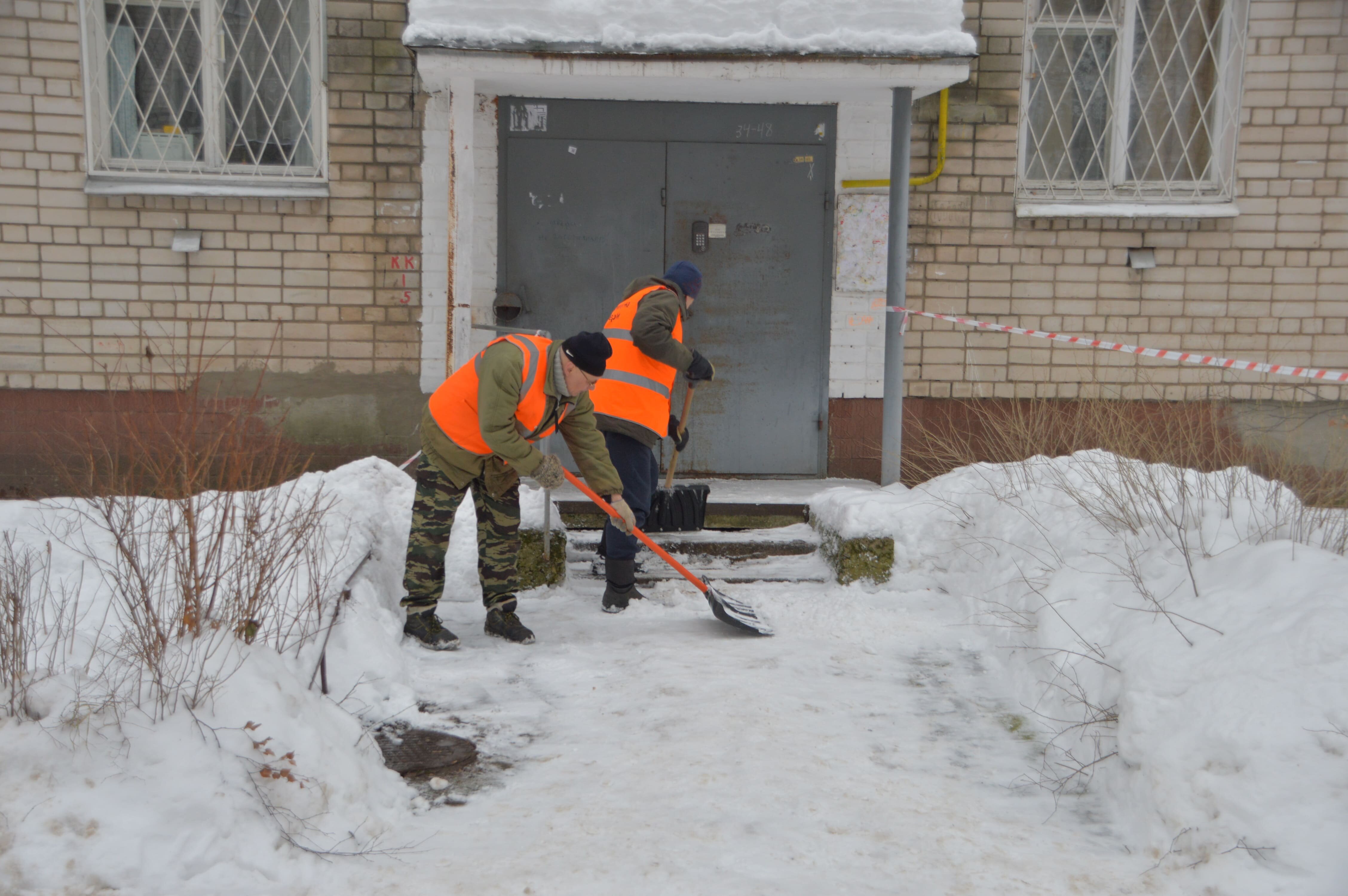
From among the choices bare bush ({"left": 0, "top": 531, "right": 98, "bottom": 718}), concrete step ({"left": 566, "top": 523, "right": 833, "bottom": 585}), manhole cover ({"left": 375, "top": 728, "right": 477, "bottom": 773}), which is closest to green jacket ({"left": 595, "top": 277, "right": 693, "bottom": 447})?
concrete step ({"left": 566, "top": 523, "right": 833, "bottom": 585})

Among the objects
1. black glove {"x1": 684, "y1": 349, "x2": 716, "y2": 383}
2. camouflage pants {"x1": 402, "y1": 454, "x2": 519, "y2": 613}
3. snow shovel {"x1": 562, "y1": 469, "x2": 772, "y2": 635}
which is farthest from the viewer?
black glove {"x1": 684, "y1": 349, "x2": 716, "y2": 383}

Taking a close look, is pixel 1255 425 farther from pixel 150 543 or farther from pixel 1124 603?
pixel 150 543

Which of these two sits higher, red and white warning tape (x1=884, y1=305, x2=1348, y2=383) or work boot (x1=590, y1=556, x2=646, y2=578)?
red and white warning tape (x1=884, y1=305, x2=1348, y2=383)

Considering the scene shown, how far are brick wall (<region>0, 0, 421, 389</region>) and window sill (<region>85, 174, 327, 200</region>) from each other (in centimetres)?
5

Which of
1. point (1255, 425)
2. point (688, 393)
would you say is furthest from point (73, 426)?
point (1255, 425)

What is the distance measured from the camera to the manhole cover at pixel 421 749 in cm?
304

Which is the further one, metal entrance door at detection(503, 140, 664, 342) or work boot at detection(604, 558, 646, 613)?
metal entrance door at detection(503, 140, 664, 342)

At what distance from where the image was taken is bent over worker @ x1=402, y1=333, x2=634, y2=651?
3785 millimetres

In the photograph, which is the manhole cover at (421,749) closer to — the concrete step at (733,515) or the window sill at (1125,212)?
the concrete step at (733,515)

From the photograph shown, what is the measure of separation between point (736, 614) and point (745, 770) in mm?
1404

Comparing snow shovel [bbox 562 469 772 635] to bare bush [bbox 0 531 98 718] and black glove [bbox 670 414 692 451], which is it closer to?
black glove [bbox 670 414 692 451]

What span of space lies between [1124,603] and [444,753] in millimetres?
2409

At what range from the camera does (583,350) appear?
12.4ft

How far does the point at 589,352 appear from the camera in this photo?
3793 millimetres
